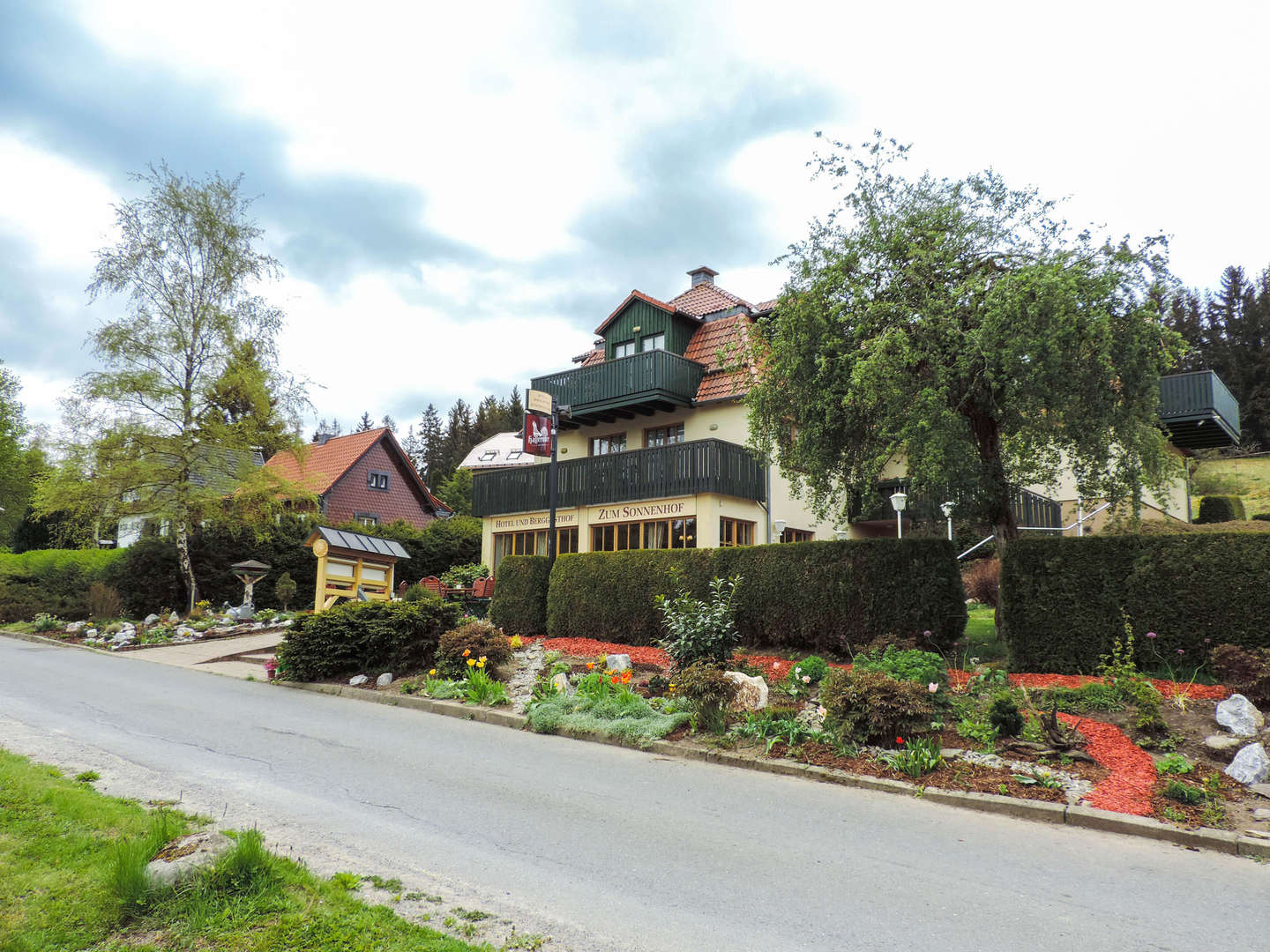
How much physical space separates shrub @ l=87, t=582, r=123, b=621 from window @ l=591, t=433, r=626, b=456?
15.6m

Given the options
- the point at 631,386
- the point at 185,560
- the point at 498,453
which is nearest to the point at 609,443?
the point at 631,386

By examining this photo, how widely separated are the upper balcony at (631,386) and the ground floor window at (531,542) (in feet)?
11.4

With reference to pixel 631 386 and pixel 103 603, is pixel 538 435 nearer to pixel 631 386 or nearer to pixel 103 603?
pixel 631 386

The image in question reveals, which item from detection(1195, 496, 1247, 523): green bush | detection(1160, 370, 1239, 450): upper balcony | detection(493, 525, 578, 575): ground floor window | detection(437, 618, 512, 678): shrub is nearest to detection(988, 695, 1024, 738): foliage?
detection(437, 618, 512, 678): shrub

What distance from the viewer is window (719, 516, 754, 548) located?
2169 centimetres

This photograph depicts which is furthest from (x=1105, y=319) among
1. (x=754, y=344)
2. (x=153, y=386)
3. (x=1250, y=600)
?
(x=153, y=386)

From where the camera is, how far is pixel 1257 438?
4694cm

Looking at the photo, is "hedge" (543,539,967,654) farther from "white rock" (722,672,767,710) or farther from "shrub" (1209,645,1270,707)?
"shrub" (1209,645,1270,707)

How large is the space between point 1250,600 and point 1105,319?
3.74m

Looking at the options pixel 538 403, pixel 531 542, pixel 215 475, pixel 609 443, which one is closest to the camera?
pixel 538 403

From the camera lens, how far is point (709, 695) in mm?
9523

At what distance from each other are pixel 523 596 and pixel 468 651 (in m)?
4.81

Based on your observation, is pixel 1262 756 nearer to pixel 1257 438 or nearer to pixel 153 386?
pixel 153 386

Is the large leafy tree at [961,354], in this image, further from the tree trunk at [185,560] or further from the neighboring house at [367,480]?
the neighboring house at [367,480]
